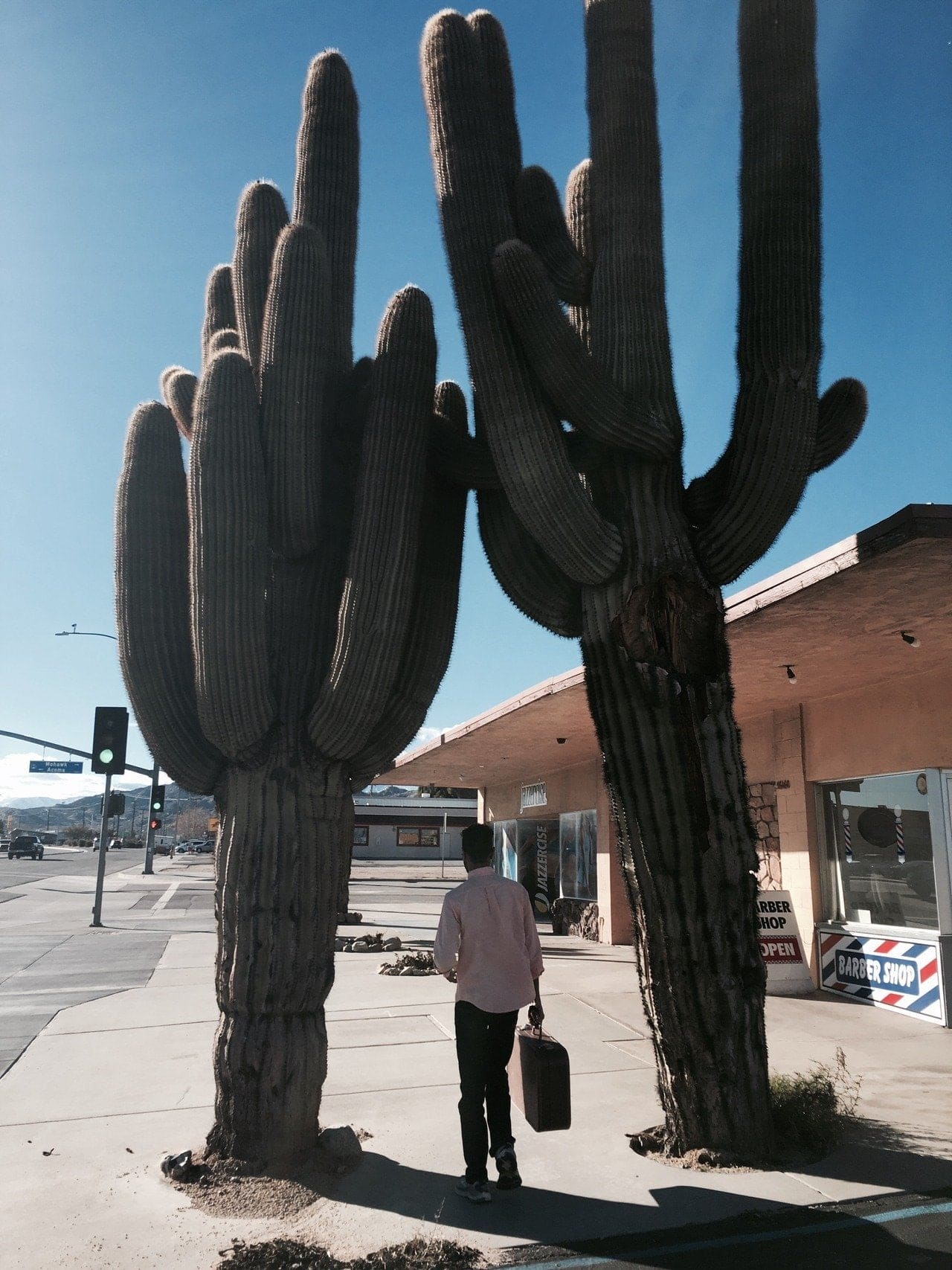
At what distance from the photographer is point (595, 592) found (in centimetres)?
523

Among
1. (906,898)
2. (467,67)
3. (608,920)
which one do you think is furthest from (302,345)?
(608,920)

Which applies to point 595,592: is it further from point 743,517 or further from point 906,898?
point 906,898

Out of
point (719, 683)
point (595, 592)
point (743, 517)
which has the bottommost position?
point (719, 683)

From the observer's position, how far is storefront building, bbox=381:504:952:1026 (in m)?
6.63

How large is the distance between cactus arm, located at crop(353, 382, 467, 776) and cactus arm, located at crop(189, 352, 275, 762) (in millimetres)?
719

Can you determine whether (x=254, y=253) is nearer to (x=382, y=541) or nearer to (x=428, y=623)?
(x=382, y=541)

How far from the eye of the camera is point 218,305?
6652 mm

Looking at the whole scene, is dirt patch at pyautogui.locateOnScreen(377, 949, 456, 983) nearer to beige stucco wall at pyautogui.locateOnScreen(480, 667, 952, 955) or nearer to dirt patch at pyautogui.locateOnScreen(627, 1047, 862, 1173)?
beige stucco wall at pyautogui.locateOnScreen(480, 667, 952, 955)

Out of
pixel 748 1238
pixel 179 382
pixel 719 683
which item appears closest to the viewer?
pixel 748 1238

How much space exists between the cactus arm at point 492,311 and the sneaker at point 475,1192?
312cm

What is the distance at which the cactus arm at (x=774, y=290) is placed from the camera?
5090mm

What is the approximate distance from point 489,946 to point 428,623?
2096 millimetres

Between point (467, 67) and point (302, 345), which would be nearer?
point (302, 345)

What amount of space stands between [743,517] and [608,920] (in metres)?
12.0
